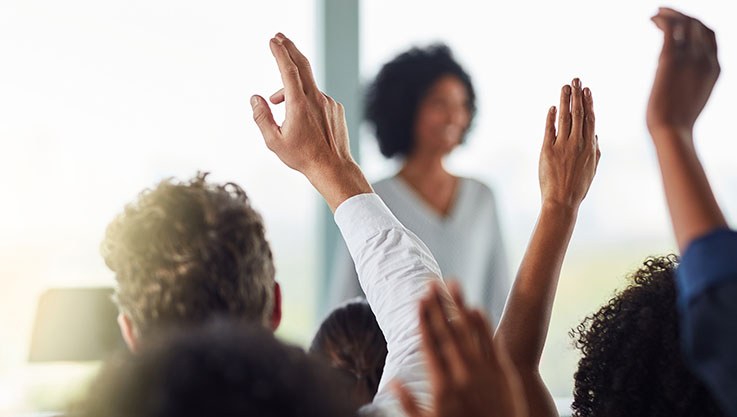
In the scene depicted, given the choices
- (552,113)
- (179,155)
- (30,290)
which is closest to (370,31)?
(179,155)

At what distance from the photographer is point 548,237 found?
0.96 meters

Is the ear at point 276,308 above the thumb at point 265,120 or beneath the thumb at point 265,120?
beneath

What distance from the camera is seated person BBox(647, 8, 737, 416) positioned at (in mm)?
591

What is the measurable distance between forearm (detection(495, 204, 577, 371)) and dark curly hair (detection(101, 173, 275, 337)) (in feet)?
0.89

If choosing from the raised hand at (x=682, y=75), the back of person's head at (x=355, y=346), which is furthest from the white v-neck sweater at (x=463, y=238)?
the raised hand at (x=682, y=75)

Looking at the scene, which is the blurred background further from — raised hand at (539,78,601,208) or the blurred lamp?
raised hand at (539,78,601,208)

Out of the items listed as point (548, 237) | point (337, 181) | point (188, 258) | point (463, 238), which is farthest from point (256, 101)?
point (463, 238)

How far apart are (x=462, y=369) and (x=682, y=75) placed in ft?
1.09

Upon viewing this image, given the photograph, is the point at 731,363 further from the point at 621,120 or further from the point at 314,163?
the point at 621,120

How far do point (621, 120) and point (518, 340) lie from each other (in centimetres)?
223

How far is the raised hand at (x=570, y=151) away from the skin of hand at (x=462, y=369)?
0.43 metres

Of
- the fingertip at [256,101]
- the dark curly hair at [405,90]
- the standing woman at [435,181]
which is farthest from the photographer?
the dark curly hair at [405,90]

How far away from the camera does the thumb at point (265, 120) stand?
996 millimetres

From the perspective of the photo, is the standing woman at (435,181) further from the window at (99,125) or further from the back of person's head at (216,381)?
the back of person's head at (216,381)
